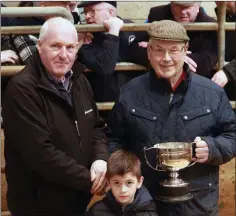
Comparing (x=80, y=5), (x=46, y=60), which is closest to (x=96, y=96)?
(x=80, y=5)

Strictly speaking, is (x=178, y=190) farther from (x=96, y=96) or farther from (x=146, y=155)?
(x=96, y=96)

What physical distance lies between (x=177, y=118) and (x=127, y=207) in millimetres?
662

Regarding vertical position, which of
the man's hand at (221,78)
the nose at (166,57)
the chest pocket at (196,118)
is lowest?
the man's hand at (221,78)

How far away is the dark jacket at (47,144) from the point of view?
12.3ft

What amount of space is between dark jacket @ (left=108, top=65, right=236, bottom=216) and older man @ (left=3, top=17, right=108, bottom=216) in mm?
243

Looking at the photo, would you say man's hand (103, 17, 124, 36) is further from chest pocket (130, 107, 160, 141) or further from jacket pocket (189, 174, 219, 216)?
jacket pocket (189, 174, 219, 216)

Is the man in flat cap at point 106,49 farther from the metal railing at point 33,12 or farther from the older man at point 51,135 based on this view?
the older man at point 51,135

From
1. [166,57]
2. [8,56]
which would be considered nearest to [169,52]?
[166,57]

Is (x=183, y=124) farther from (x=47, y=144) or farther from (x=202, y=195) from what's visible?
(x=47, y=144)

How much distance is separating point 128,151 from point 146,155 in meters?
0.14

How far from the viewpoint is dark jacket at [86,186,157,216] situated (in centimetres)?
386

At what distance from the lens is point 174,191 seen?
3.96 meters

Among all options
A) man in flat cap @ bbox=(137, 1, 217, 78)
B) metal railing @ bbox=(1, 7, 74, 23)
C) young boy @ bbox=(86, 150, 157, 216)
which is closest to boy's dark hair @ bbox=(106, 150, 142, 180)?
young boy @ bbox=(86, 150, 157, 216)

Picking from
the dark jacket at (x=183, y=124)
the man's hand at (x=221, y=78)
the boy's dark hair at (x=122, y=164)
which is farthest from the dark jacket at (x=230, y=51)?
the boy's dark hair at (x=122, y=164)
